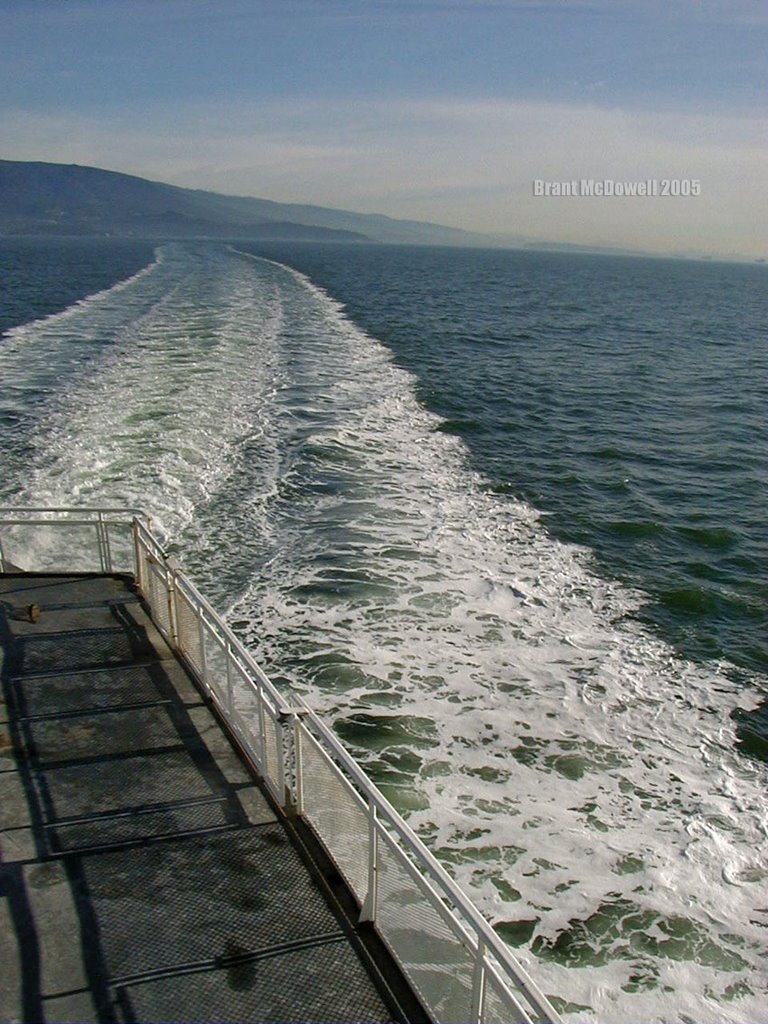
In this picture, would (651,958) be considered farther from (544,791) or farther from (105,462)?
(105,462)

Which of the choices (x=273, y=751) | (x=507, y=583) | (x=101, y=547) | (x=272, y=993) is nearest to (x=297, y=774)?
(x=273, y=751)

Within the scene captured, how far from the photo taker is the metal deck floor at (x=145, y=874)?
5402 millimetres

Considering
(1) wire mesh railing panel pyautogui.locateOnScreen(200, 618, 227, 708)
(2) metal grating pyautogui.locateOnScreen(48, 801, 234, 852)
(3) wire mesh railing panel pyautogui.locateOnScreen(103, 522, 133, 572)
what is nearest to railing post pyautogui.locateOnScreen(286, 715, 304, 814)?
(2) metal grating pyautogui.locateOnScreen(48, 801, 234, 852)

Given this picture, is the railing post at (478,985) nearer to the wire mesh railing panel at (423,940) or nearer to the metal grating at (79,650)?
the wire mesh railing panel at (423,940)

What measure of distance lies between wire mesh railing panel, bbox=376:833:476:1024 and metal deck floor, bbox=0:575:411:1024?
0.32m

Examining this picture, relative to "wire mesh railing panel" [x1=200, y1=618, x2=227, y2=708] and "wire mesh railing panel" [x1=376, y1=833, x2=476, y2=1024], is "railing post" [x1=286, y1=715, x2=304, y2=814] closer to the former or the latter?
"wire mesh railing panel" [x1=376, y1=833, x2=476, y2=1024]

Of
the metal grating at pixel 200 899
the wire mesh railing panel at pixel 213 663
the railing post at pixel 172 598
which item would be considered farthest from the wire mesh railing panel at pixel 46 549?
the metal grating at pixel 200 899

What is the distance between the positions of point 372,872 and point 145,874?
2139 millimetres

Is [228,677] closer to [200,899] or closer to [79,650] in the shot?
[200,899]

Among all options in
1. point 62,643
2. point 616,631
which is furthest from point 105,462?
point 616,631

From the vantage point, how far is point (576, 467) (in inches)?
948

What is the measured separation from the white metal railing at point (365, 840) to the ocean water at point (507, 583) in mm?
2176

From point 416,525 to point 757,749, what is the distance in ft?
29.0

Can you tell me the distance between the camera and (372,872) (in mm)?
5758
